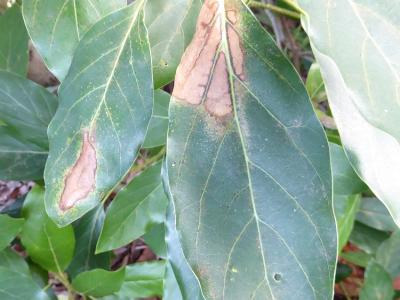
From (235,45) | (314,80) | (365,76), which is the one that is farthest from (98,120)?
(314,80)

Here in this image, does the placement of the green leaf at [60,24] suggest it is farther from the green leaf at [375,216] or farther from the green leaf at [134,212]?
the green leaf at [375,216]

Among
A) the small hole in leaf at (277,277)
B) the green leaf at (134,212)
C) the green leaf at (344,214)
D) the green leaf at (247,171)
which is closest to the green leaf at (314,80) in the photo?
the green leaf at (344,214)

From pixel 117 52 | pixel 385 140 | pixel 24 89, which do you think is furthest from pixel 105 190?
pixel 24 89

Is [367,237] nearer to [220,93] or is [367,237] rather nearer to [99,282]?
[99,282]

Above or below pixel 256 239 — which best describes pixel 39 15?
above

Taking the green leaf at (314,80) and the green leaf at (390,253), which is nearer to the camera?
the green leaf at (314,80)

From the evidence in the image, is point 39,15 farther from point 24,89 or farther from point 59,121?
point 24,89
